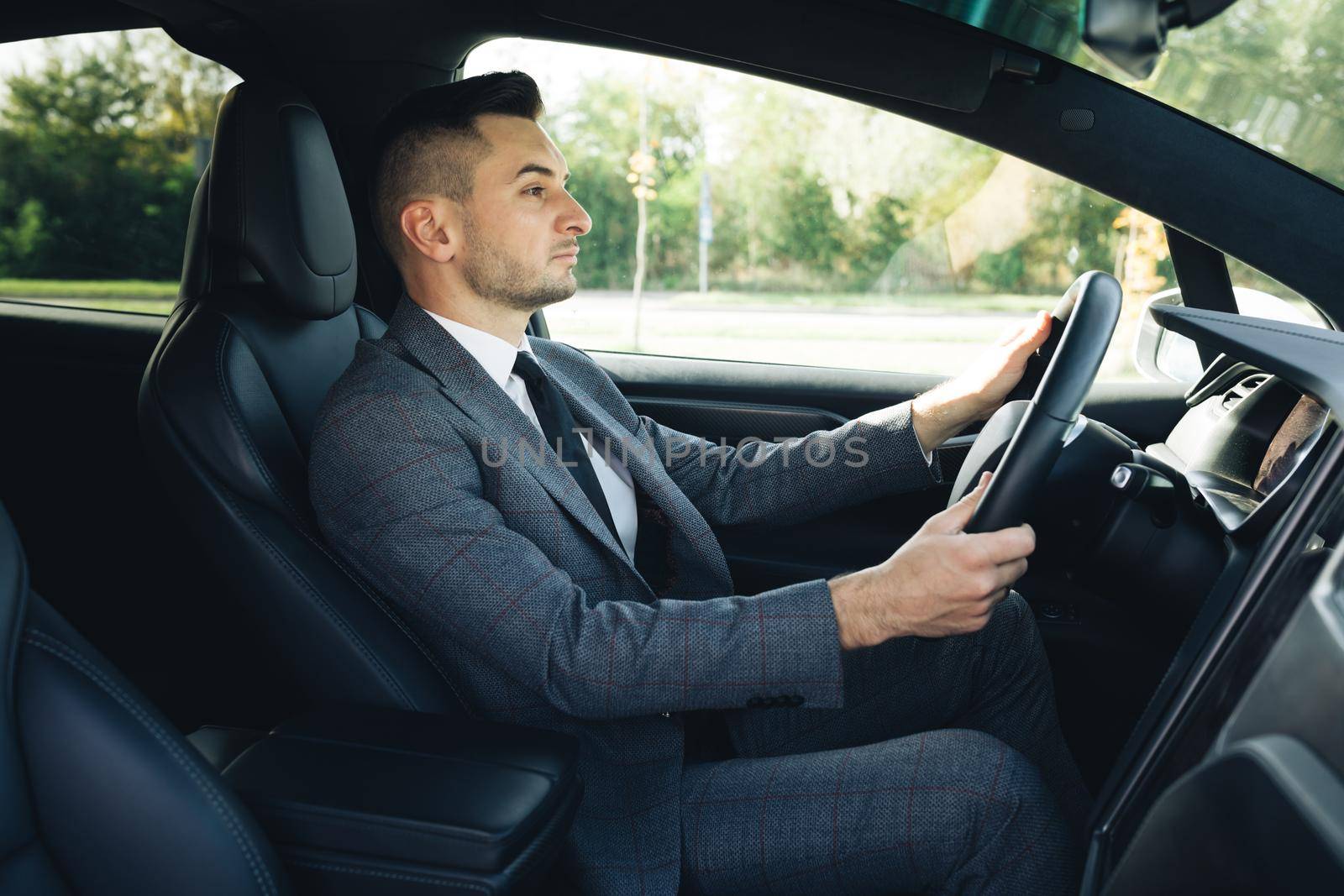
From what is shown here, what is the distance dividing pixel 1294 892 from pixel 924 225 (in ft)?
6.23

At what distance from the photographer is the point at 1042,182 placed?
2.01 metres

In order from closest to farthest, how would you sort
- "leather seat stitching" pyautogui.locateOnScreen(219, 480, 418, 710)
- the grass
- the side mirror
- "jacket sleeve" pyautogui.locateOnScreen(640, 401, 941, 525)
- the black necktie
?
"leather seat stitching" pyautogui.locateOnScreen(219, 480, 418, 710) → the black necktie → "jacket sleeve" pyautogui.locateOnScreen(640, 401, 941, 525) → the side mirror → the grass

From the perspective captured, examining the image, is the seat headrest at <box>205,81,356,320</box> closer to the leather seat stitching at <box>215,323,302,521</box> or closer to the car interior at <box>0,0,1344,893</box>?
the car interior at <box>0,0,1344,893</box>

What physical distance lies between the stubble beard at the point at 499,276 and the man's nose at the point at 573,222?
0.09m

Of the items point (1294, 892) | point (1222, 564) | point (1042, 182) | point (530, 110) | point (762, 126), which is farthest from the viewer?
point (762, 126)

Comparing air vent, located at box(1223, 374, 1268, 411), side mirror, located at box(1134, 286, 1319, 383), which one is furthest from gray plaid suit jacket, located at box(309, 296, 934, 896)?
side mirror, located at box(1134, 286, 1319, 383)

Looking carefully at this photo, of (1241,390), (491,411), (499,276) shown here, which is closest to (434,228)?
(499,276)

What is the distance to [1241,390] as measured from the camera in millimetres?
1795

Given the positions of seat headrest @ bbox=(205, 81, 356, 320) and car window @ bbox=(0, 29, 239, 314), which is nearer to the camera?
seat headrest @ bbox=(205, 81, 356, 320)

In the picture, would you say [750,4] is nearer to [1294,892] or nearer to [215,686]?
[1294,892]

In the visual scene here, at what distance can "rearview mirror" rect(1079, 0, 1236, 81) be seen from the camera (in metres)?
0.72

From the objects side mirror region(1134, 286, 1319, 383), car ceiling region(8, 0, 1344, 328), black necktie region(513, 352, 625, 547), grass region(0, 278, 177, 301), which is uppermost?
car ceiling region(8, 0, 1344, 328)

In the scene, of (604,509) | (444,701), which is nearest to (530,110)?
(604,509)

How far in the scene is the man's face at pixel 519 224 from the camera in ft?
5.49
